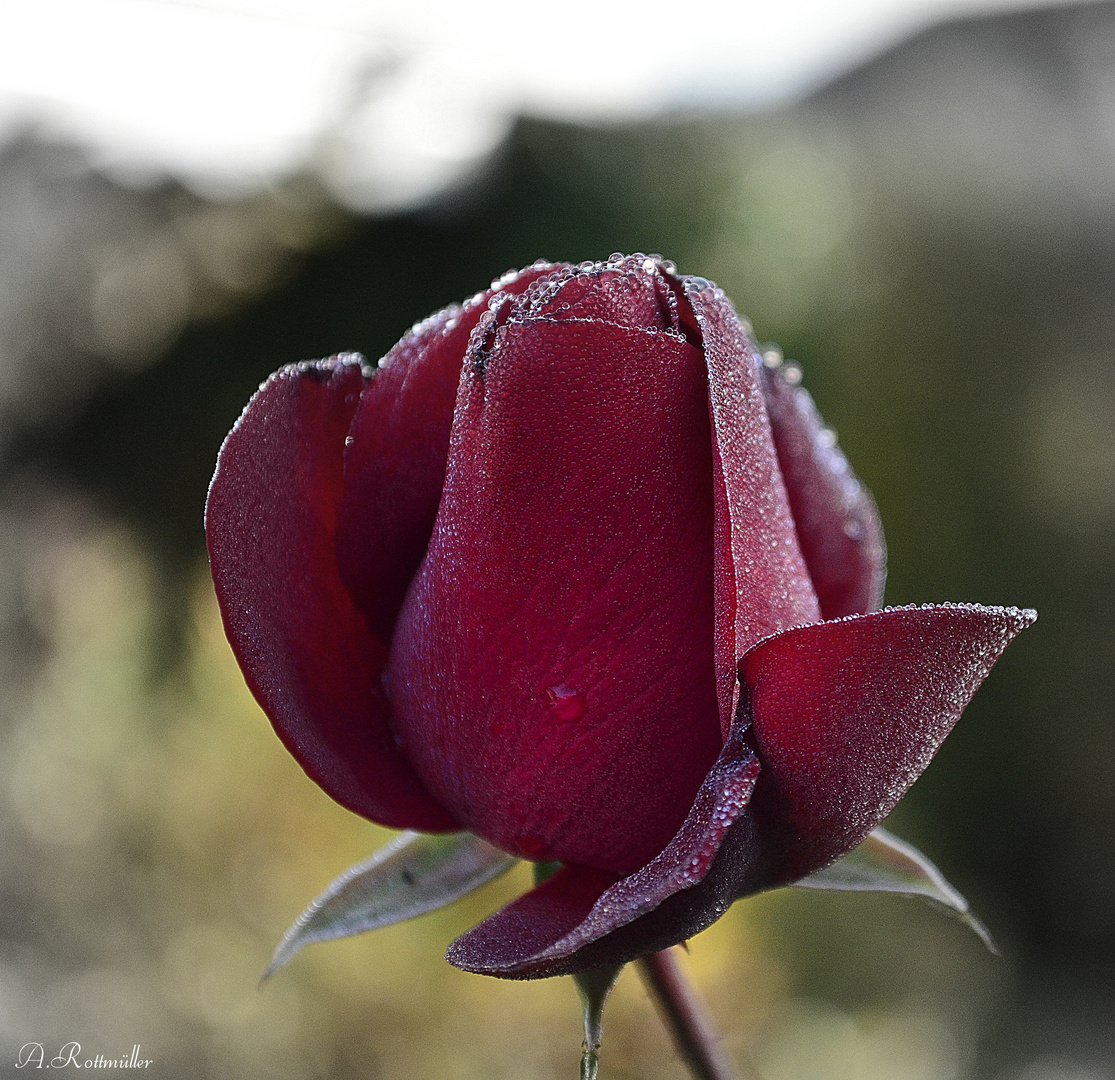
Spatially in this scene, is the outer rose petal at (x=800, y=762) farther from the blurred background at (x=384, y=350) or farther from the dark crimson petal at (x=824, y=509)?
the blurred background at (x=384, y=350)

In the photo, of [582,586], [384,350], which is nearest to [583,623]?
[582,586]

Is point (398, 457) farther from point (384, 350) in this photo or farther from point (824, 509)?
point (384, 350)

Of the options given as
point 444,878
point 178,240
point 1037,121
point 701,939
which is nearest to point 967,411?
point 1037,121

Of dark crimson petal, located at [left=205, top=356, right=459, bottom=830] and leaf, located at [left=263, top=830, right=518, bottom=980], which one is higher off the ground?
dark crimson petal, located at [left=205, top=356, right=459, bottom=830]

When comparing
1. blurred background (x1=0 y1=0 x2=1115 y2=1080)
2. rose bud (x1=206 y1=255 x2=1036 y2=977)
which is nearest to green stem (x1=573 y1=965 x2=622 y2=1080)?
rose bud (x1=206 y1=255 x2=1036 y2=977)

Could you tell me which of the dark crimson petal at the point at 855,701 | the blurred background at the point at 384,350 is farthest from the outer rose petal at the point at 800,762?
the blurred background at the point at 384,350

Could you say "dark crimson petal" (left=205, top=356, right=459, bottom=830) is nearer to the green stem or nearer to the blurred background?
the green stem
